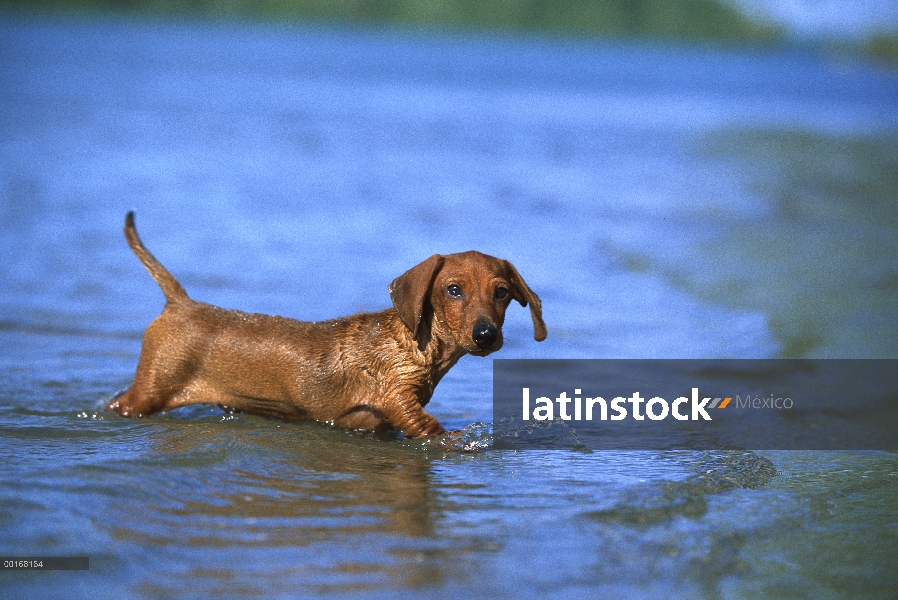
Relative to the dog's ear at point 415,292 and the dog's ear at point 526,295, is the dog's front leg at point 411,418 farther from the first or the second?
the dog's ear at point 526,295

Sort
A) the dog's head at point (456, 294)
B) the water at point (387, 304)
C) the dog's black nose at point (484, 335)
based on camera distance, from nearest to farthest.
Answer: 1. the water at point (387, 304)
2. the dog's black nose at point (484, 335)
3. the dog's head at point (456, 294)

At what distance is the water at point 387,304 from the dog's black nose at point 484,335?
0.72m

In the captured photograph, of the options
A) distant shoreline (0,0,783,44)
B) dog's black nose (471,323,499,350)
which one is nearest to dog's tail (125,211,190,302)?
dog's black nose (471,323,499,350)

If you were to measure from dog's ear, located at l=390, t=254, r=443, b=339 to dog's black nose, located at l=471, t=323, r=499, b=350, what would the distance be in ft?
1.30

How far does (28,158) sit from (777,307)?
1267cm

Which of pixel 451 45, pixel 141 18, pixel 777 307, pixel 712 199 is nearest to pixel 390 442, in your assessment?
pixel 777 307

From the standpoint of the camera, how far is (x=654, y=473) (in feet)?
21.1

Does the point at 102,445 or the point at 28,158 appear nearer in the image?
the point at 102,445

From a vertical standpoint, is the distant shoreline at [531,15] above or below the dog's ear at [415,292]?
above

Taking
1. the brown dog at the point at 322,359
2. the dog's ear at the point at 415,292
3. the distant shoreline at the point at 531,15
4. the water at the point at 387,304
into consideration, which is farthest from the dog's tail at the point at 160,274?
the distant shoreline at the point at 531,15

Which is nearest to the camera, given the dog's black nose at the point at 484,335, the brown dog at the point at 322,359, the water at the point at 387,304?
the water at the point at 387,304

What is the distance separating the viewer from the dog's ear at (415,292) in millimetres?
6500

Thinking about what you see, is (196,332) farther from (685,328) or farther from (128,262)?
(128,262)

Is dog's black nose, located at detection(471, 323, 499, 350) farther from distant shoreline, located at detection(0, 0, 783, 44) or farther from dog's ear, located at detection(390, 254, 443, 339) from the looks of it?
distant shoreline, located at detection(0, 0, 783, 44)
